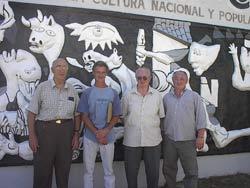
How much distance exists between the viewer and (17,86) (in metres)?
5.33

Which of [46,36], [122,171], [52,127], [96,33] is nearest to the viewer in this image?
[52,127]

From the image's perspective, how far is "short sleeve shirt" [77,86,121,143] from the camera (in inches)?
195

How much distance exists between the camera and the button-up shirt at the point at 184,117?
5281 millimetres

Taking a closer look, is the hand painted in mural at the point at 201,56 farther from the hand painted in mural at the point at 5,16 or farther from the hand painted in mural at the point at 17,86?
the hand painted in mural at the point at 5,16

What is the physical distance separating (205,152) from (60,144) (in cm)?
266

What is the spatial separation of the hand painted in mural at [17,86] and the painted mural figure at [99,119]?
32.9 inches

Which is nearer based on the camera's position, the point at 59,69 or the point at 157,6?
the point at 59,69

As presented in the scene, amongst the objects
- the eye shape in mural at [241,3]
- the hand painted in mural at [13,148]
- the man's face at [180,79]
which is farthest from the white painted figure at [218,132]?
the hand painted in mural at [13,148]

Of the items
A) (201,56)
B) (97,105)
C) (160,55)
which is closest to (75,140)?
(97,105)

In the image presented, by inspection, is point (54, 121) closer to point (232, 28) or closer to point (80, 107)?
point (80, 107)

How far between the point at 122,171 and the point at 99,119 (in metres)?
1.36

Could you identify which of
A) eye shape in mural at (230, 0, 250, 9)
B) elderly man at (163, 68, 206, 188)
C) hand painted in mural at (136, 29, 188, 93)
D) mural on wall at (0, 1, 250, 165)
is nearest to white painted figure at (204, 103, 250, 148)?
mural on wall at (0, 1, 250, 165)

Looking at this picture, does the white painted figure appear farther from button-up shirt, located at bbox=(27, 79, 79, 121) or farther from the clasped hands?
button-up shirt, located at bbox=(27, 79, 79, 121)

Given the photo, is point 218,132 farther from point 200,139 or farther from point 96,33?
point 96,33
